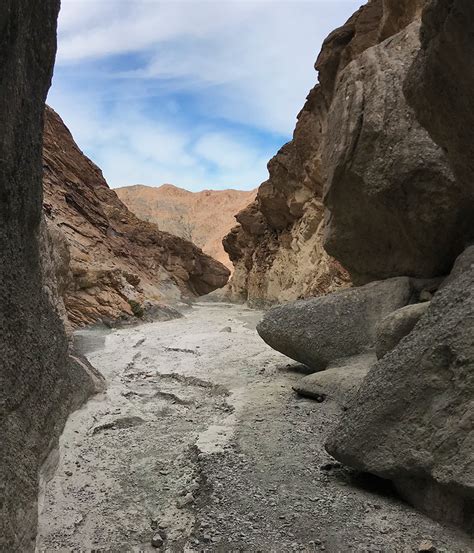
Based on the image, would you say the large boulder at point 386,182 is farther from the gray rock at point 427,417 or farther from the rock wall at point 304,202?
the rock wall at point 304,202

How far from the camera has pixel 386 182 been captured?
4.97 metres

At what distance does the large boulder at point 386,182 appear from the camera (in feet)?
15.4

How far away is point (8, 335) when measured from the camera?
2166mm

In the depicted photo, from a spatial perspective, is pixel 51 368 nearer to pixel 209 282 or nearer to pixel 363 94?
pixel 363 94

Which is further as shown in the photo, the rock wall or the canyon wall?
the rock wall

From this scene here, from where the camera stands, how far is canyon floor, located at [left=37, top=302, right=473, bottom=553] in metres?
2.27

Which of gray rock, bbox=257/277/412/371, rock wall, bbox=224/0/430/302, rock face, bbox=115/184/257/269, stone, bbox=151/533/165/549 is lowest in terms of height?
stone, bbox=151/533/165/549

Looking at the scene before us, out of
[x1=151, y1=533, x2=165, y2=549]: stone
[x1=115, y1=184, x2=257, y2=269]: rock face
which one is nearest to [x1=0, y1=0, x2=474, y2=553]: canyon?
[x1=151, y1=533, x2=165, y2=549]: stone

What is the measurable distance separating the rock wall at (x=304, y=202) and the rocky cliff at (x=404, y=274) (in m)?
4.36

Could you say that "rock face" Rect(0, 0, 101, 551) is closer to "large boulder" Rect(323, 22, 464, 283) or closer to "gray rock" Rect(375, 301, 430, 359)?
"gray rock" Rect(375, 301, 430, 359)

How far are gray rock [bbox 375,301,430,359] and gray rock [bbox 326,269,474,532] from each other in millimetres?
802

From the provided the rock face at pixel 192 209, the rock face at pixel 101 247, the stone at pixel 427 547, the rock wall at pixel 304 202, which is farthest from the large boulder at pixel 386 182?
the rock face at pixel 192 209

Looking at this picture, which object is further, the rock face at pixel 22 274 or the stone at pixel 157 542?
the stone at pixel 157 542

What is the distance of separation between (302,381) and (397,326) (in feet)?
3.77
